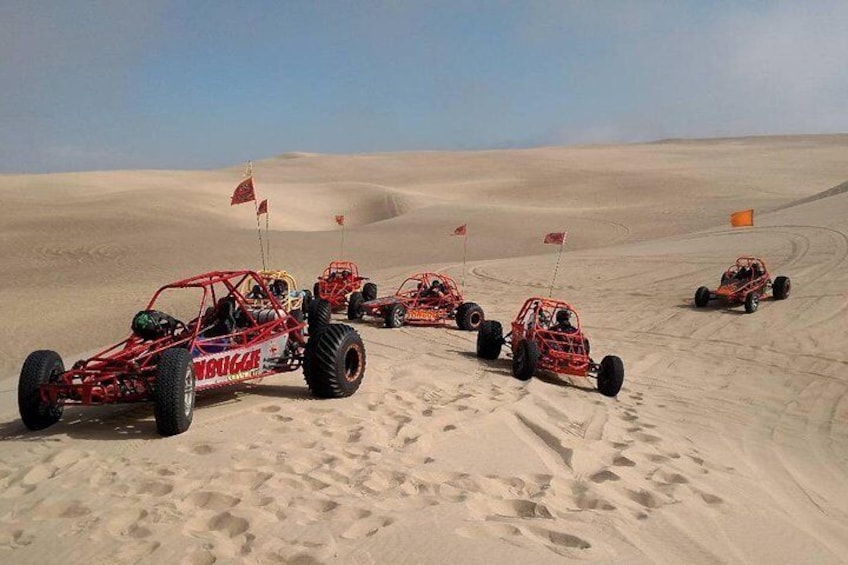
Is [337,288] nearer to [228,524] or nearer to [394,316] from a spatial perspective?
[394,316]

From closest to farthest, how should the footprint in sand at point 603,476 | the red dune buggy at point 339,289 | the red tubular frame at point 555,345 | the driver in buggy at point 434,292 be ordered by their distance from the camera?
1. the footprint in sand at point 603,476
2. the red tubular frame at point 555,345
3. the driver in buggy at point 434,292
4. the red dune buggy at point 339,289

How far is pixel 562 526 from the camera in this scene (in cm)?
406

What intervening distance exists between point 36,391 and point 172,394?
1.39 meters

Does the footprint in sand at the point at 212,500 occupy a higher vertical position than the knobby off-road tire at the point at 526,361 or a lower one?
higher

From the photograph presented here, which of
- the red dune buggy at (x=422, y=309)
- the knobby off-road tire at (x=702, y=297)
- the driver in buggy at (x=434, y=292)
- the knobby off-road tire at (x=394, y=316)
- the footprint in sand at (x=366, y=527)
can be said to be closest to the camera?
the footprint in sand at (x=366, y=527)

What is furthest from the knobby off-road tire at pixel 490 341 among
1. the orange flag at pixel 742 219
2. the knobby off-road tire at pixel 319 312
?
the orange flag at pixel 742 219

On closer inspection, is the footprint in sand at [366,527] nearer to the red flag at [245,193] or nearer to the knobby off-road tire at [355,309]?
the knobby off-road tire at [355,309]

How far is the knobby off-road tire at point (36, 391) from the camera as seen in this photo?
5.75 metres

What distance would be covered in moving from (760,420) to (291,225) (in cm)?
3759

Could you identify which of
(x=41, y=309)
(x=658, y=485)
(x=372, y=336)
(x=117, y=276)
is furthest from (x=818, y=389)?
(x=117, y=276)

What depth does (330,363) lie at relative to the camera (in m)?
6.88

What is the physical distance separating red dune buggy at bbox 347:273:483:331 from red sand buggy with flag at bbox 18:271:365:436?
208 inches

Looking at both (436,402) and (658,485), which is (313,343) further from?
(658,485)

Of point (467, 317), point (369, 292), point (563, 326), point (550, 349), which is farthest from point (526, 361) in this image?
point (369, 292)
